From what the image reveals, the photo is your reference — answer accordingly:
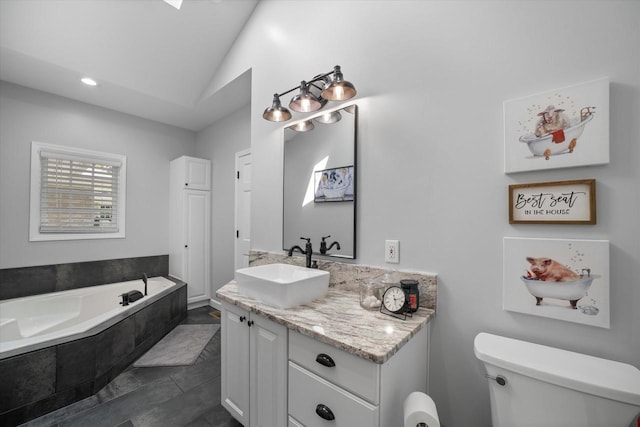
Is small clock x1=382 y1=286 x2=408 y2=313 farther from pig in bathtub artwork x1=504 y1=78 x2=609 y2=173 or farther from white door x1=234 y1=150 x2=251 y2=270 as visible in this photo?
white door x1=234 y1=150 x2=251 y2=270

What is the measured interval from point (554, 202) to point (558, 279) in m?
0.31

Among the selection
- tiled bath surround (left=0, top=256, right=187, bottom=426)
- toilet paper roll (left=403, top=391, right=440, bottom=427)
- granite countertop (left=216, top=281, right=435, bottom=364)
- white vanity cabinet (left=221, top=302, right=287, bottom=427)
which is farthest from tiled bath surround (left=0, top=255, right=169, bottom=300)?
toilet paper roll (left=403, top=391, right=440, bottom=427)

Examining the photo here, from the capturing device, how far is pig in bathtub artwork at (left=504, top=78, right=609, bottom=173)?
98 cm

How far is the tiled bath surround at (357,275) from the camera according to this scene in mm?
1364

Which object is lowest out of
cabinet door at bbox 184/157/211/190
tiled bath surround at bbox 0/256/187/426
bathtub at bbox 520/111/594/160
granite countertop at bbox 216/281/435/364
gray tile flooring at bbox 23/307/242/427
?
gray tile flooring at bbox 23/307/242/427

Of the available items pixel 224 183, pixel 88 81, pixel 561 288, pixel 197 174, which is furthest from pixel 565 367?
pixel 88 81

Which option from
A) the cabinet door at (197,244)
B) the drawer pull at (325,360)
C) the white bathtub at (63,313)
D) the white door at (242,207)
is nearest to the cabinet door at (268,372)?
the drawer pull at (325,360)

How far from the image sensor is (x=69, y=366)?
1811 millimetres

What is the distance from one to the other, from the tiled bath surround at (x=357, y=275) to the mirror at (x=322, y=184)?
84mm

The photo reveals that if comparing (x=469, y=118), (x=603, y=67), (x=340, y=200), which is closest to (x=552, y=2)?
(x=603, y=67)

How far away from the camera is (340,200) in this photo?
5.80 feet

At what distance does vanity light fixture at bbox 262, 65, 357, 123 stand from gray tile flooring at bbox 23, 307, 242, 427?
6.88ft

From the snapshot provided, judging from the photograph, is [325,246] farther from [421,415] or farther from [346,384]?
[421,415]

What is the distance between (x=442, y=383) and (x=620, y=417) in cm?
66
